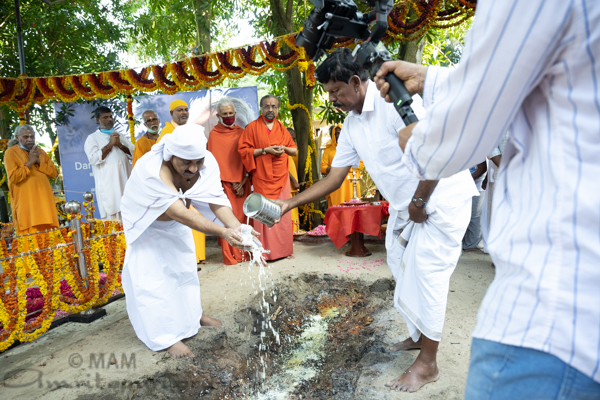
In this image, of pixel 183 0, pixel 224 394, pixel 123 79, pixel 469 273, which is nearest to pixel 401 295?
pixel 224 394

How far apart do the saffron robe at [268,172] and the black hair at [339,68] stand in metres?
3.19

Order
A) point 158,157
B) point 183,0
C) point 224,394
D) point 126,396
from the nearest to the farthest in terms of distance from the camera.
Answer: point 126,396 → point 224,394 → point 158,157 → point 183,0

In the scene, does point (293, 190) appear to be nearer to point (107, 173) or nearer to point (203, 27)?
point (107, 173)

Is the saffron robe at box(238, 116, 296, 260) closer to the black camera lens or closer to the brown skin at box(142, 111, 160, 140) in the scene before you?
the brown skin at box(142, 111, 160, 140)

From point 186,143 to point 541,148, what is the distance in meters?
2.20

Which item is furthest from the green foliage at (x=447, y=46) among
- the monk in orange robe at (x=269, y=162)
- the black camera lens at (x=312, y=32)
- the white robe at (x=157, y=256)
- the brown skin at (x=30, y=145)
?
the black camera lens at (x=312, y=32)

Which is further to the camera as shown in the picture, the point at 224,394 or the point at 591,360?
the point at 224,394

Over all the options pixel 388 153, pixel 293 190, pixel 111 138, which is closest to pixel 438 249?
pixel 388 153

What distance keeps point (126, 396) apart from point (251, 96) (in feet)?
18.0

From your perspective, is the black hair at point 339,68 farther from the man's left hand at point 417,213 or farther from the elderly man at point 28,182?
the elderly man at point 28,182

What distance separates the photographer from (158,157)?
2.74 metres

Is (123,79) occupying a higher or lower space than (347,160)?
higher

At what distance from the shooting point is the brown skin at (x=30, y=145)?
5637 mm

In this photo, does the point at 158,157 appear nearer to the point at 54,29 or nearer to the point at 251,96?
the point at 251,96
